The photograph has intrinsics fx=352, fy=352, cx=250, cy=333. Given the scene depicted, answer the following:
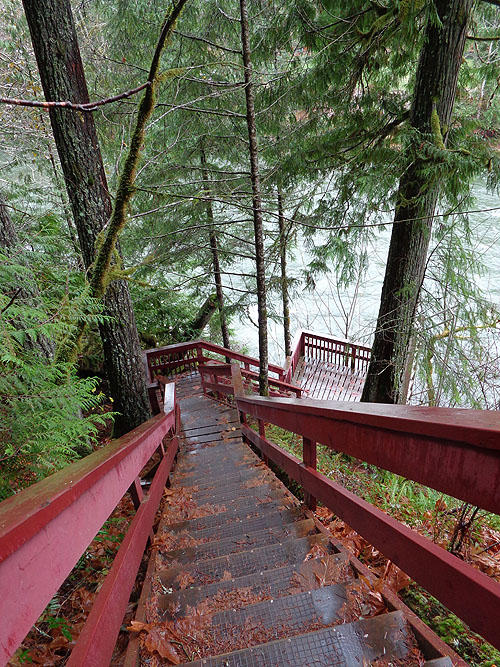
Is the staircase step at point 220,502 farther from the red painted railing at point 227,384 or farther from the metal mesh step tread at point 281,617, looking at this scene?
the red painted railing at point 227,384

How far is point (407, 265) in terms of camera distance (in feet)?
16.6

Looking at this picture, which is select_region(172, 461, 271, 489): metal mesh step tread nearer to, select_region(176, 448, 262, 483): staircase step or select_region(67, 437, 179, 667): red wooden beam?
select_region(176, 448, 262, 483): staircase step

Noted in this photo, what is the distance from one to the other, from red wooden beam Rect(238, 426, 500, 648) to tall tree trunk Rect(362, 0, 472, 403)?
2927 millimetres

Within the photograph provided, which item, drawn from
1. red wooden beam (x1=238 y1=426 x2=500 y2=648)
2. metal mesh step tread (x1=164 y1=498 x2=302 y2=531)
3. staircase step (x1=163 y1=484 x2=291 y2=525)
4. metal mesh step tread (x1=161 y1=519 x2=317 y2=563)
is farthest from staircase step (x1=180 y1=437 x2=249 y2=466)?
red wooden beam (x1=238 y1=426 x2=500 y2=648)

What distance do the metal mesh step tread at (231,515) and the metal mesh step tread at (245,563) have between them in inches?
20.7

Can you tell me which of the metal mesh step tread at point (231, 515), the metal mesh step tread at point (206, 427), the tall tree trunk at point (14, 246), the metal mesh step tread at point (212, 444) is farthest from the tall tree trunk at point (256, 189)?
the metal mesh step tread at point (231, 515)

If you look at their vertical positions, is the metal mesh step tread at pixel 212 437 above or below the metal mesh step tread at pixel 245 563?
below

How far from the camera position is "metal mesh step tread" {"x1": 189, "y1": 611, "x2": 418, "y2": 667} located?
4.55 feet

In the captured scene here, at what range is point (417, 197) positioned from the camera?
169 inches

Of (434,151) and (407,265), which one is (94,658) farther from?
(407,265)

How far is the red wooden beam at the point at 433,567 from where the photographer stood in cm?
101

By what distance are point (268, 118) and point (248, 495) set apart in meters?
6.28

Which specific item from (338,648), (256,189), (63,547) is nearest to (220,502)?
(338,648)

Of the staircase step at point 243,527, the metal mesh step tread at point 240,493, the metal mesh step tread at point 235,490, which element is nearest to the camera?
the staircase step at point 243,527
